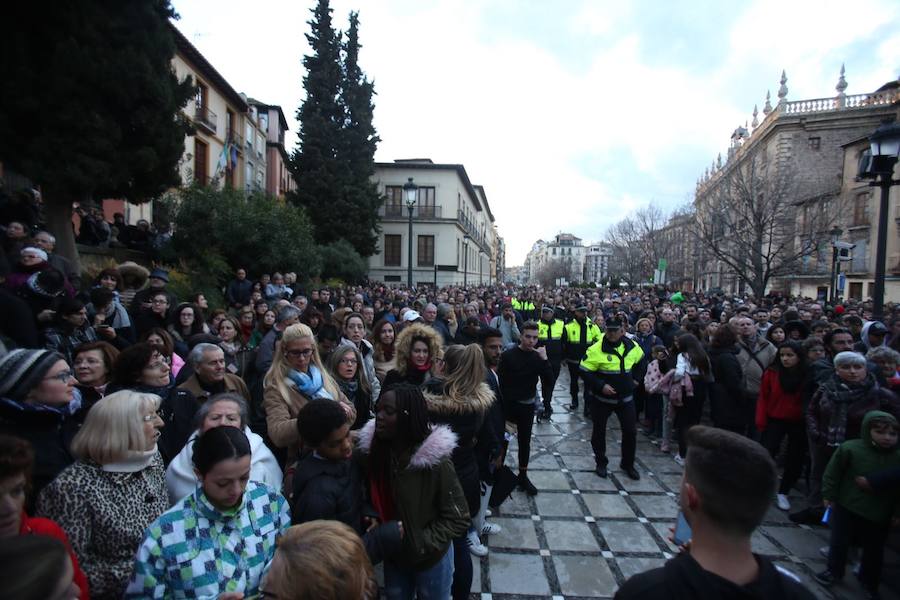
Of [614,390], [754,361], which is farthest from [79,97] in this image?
[754,361]

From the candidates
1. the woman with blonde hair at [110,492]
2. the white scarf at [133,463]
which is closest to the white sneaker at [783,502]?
the woman with blonde hair at [110,492]

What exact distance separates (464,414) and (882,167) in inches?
290

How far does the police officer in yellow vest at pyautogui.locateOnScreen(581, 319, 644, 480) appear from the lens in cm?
564

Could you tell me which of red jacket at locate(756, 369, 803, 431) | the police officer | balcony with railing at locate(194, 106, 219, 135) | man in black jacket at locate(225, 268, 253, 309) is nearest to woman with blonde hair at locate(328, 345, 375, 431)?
red jacket at locate(756, 369, 803, 431)

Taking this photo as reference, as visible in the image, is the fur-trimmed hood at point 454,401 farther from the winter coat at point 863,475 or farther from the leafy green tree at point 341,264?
the leafy green tree at point 341,264

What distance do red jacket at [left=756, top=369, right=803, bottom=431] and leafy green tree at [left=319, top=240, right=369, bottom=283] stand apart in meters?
20.1

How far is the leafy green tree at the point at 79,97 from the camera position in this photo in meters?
8.20

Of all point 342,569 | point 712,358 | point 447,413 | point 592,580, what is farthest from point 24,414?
point 712,358

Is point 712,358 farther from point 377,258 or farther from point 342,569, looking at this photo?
point 377,258

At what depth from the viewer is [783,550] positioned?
13.6ft

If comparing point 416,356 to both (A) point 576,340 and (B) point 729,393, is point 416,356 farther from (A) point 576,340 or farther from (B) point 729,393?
(A) point 576,340

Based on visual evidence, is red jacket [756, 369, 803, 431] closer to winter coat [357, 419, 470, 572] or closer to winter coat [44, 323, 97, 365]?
winter coat [357, 419, 470, 572]

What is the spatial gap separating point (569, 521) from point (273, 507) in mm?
3476

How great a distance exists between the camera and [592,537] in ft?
14.2
